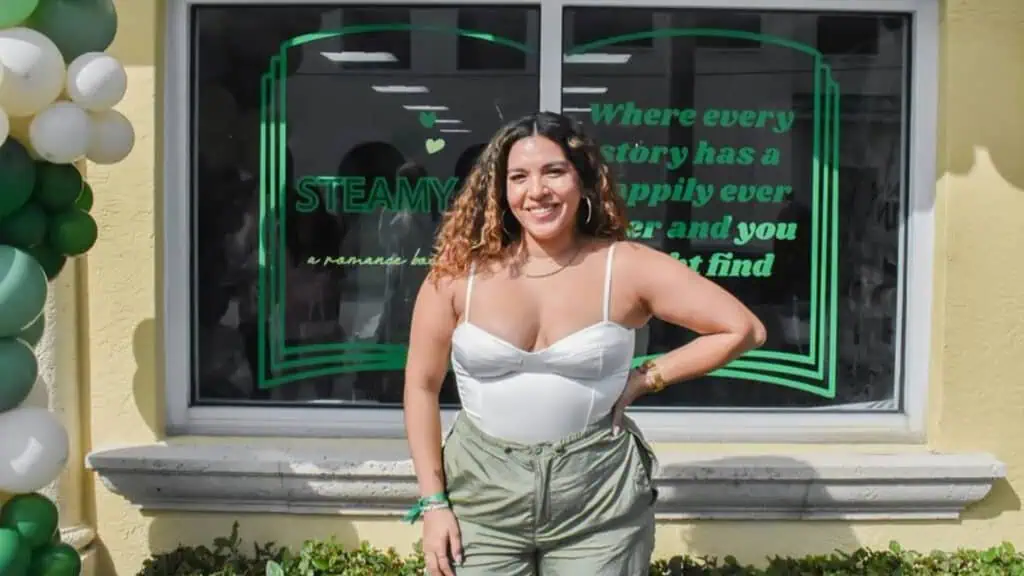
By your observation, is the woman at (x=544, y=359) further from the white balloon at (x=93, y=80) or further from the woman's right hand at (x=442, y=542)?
the white balloon at (x=93, y=80)

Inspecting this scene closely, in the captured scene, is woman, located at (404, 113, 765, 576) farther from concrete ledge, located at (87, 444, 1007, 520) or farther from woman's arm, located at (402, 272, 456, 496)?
concrete ledge, located at (87, 444, 1007, 520)

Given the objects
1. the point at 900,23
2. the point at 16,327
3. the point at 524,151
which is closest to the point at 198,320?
the point at 16,327

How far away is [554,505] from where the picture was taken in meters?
2.44

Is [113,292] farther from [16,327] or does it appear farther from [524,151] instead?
[524,151]

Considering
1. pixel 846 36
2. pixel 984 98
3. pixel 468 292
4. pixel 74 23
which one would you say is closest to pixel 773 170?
pixel 846 36

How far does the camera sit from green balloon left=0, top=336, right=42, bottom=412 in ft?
9.63

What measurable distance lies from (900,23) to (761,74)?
505 mm

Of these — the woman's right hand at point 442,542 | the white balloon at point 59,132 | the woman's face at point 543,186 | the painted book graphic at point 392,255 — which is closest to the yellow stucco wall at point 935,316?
the painted book graphic at point 392,255

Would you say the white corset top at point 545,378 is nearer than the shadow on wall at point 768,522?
Yes

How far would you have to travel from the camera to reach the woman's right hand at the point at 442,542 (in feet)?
8.27

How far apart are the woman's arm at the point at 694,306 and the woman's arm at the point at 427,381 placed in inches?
16.9

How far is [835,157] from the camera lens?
3.96m

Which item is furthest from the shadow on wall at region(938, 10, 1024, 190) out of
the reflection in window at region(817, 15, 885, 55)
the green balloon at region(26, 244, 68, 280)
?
the green balloon at region(26, 244, 68, 280)

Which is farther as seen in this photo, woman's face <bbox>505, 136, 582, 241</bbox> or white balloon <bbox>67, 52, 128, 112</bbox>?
white balloon <bbox>67, 52, 128, 112</bbox>
